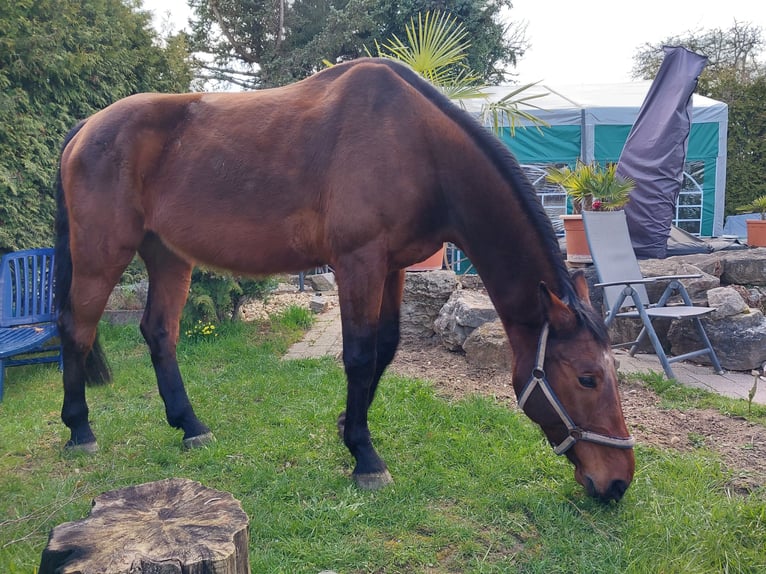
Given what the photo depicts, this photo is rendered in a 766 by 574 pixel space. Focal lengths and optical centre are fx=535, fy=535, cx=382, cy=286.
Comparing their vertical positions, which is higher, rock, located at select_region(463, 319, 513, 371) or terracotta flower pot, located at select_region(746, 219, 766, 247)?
terracotta flower pot, located at select_region(746, 219, 766, 247)

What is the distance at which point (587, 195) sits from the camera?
229 inches

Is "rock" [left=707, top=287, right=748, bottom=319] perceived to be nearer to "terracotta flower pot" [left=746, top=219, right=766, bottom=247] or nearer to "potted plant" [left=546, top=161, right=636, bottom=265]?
"potted plant" [left=546, top=161, right=636, bottom=265]

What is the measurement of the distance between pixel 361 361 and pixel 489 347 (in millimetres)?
1994

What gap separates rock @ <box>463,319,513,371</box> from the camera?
4266mm

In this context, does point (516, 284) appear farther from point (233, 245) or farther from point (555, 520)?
point (233, 245)

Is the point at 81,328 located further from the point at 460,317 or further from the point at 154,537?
the point at 460,317

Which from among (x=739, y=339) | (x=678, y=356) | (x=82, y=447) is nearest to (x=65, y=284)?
(x=82, y=447)

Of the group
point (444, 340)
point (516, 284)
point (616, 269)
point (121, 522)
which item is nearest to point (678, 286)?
point (616, 269)

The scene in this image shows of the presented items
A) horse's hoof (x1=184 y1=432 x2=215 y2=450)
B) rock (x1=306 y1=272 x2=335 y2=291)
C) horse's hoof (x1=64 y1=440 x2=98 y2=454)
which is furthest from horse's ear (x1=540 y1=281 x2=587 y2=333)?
rock (x1=306 y1=272 x2=335 y2=291)

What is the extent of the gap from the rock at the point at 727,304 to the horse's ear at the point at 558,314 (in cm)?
317

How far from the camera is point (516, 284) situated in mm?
2365

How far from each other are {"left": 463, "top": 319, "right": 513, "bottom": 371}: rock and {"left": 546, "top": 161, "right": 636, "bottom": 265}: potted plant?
1753mm

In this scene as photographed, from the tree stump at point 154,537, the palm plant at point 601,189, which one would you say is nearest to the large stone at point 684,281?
the palm plant at point 601,189

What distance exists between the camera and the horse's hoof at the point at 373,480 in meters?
2.55
